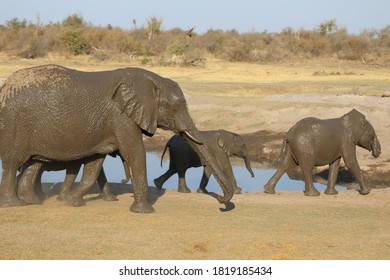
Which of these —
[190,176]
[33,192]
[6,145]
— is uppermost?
[6,145]

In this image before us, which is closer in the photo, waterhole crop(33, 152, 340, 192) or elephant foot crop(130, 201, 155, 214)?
elephant foot crop(130, 201, 155, 214)

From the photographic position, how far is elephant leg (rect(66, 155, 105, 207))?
1039 centimetres

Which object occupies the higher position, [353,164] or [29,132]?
[29,132]

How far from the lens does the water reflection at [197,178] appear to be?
1564 centimetres

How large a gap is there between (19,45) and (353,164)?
3800 centimetres

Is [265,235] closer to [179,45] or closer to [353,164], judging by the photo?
[353,164]

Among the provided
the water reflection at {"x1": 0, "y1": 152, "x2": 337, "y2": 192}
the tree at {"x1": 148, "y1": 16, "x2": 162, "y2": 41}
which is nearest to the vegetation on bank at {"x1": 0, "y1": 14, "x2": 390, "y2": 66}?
the tree at {"x1": 148, "y1": 16, "x2": 162, "y2": 41}

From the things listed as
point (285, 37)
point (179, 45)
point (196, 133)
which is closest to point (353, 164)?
point (196, 133)

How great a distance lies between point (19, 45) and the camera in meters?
47.8

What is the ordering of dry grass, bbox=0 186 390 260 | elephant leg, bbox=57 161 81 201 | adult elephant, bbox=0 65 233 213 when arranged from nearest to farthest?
dry grass, bbox=0 186 390 260
adult elephant, bbox=0 65 233 213
elephant leg, bbox=57 161 81 201

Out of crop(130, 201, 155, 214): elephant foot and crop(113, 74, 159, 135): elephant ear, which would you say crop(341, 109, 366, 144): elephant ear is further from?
crop(130, 201, 155, 214): elephant foot

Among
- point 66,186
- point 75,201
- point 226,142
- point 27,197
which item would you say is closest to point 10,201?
point 27,197

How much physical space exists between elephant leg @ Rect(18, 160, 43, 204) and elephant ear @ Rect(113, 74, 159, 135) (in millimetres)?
1596

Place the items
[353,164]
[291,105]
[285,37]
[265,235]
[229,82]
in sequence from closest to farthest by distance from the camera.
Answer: [265,235] → [353,164] → [291,105] → [229,82] → [285,37]
